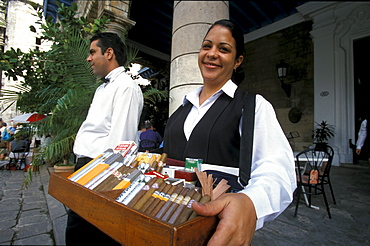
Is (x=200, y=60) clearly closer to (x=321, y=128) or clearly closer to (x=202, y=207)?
(x=202, y=207)

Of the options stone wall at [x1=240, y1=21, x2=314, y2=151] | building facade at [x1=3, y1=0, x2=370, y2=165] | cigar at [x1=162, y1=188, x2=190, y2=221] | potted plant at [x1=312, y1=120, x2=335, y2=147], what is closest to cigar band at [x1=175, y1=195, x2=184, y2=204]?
cigar at [x1=162, y1=188, x2=190, y2=221]

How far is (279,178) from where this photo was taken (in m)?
0.77

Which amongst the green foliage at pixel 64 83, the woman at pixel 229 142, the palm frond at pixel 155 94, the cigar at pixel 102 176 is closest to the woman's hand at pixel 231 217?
the woman at pixel 229 142

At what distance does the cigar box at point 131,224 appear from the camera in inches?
19.7

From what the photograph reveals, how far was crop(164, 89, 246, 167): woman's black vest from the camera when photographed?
97 centimetres

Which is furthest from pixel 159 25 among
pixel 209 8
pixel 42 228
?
pixel 42 228

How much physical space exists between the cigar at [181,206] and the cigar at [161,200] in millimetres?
53

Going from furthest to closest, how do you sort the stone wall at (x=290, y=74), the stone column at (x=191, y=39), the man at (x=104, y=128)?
the stone wall at (x=290, y=74) < the stone column at (x=191, y=39) < the man at (x=104, y=128)

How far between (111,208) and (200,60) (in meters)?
0.86

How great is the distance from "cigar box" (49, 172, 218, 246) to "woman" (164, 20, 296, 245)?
0.04 metres

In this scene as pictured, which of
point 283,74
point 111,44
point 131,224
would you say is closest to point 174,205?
point 131,224

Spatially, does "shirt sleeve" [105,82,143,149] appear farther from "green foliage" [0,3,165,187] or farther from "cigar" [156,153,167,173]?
"green foliage" [0,3,165,187]

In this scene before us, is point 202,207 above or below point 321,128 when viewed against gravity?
below

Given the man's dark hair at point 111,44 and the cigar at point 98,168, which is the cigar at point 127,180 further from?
the man's dark hair at point 111,44
